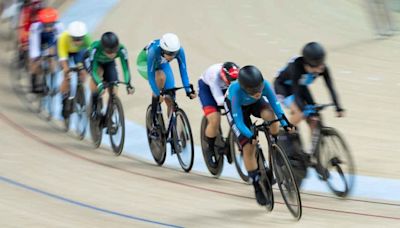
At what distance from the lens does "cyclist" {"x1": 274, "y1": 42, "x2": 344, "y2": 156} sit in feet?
22.2

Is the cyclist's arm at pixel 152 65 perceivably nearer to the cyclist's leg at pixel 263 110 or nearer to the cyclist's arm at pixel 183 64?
the cyclist's arm at pixel 183 64

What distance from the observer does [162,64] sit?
8.12 m

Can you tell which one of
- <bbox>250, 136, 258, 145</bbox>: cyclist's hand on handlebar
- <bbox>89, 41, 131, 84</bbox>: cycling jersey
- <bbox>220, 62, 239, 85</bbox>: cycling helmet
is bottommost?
<bbox>250, 136, 258, 145</bbox>: cyclist's hand on handlebar

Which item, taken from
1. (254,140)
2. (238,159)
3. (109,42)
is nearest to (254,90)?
(254,140)

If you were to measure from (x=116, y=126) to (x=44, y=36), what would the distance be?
2.15 meters

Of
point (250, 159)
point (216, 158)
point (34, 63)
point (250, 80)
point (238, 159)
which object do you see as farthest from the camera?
point (34, 63)

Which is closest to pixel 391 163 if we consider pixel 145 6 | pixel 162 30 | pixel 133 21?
pixel 162 30

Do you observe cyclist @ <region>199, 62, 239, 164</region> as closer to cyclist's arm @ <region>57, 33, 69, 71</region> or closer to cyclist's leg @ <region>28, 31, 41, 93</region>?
cyclist's arm @ <region>57, 33, 69, 71</region>

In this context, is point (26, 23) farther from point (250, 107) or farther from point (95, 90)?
point (250, 107)

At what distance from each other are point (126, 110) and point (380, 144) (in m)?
3.07

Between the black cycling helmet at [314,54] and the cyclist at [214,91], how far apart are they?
660 millimetres

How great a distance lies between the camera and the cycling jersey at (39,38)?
400 inches

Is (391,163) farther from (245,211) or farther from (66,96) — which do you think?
(66,96)

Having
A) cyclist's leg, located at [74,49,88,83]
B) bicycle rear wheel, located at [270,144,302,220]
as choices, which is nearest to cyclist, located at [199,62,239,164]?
bicycle rear wheel, located at [270,144,302,220]
